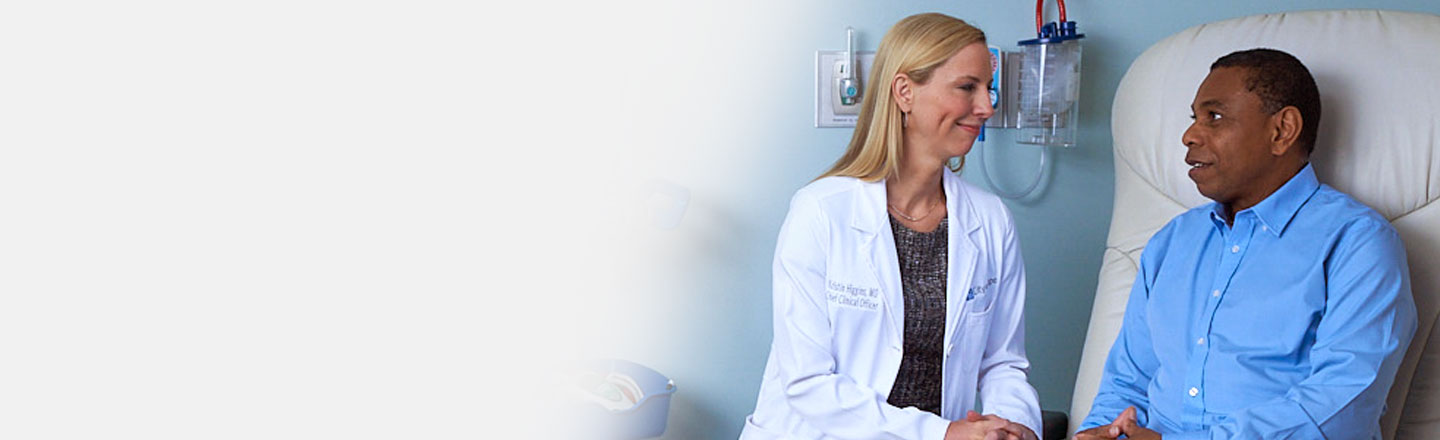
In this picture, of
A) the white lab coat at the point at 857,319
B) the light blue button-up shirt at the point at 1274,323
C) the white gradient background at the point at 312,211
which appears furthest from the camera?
the white gradient background at the point at 312,211

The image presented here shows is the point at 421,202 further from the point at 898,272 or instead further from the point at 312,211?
the point at 898,272

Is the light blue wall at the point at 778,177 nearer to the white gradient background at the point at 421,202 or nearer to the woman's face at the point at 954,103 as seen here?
the white gradient background at the point at 421,202

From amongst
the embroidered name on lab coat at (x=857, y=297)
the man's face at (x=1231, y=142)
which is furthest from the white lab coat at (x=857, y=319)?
the man's face at (x=1231, y=142)

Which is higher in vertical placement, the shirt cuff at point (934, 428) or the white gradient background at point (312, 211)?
the white gradient background at point (312, 211)

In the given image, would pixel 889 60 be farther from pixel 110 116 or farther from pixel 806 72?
pixel 110 116

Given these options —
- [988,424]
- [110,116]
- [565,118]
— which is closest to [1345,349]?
[988,424]

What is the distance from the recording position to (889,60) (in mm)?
1622

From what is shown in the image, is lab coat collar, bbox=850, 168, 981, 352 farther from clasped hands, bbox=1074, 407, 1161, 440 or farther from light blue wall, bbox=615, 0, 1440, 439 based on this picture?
light blue wall, bbox=615, 0, 1440, 439

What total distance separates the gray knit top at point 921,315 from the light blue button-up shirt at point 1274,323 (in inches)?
8.7

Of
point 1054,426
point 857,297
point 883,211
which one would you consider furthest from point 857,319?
point 1054,426

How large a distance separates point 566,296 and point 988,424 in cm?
88

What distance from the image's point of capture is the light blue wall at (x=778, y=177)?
2.02 meters

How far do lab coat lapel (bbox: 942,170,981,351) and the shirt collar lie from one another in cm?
37

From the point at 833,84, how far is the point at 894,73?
1.31 ft
